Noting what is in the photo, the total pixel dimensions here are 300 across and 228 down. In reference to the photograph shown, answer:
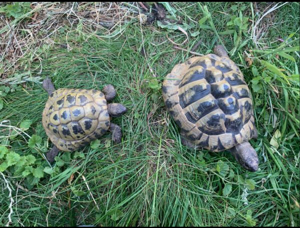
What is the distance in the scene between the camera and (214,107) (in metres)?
2.69

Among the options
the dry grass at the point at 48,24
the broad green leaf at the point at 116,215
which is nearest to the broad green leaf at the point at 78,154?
the broad green leaf at the point at 116,215

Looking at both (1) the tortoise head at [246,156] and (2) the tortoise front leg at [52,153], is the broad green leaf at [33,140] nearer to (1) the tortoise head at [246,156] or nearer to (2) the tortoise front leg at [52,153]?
(2) the tortoise front leg at [52,153]

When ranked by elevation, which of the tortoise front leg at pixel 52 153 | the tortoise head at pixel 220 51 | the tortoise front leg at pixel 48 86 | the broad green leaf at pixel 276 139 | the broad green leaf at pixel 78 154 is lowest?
the broad green leaf at pixel 276 139

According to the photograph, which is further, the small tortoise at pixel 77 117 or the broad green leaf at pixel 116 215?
the small tortoise at pixel 77 117

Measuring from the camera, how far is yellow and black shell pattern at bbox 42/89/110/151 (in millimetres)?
2811

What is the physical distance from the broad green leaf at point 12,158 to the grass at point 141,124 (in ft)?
0.07

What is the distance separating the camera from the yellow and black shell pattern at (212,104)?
2.69 meters

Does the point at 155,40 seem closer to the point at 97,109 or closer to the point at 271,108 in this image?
the point at 97,109

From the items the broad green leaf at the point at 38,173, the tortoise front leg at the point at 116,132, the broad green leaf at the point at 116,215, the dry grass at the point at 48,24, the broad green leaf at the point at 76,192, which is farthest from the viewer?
the dry grass at the point at 48,24

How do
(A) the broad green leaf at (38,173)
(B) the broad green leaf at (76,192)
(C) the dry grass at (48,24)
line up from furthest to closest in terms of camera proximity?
(C) the dry grass at (48,24) < (A) the broad green leaf at (38,173) < (B) the broad green leaf at (76,192)

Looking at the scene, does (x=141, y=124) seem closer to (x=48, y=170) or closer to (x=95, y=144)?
(x=95, y=144)

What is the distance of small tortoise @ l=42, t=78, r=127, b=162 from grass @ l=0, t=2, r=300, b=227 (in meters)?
0.14

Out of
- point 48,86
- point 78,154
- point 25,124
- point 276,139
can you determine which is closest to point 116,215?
point 78,154

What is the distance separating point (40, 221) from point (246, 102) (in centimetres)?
254
